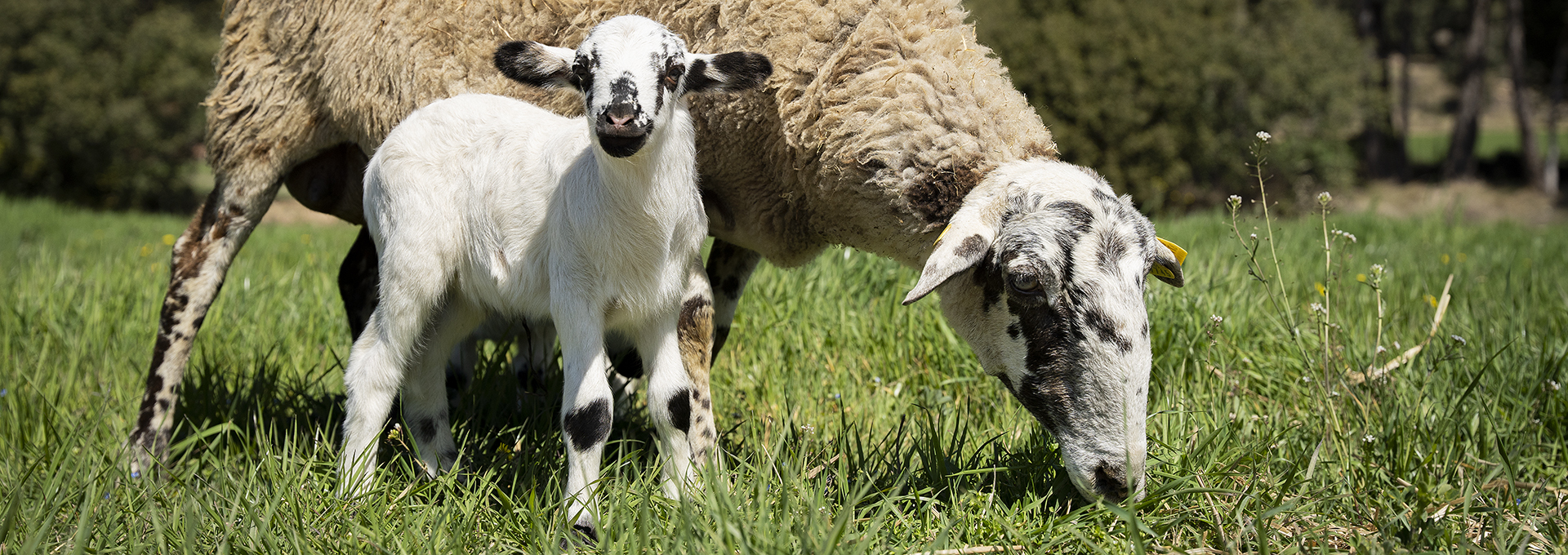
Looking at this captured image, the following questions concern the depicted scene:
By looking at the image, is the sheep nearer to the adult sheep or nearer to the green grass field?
the green grass field

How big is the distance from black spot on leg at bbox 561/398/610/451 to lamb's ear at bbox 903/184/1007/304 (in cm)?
90

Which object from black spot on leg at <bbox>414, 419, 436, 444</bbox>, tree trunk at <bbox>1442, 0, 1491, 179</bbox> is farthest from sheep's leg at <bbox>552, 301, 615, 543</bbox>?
tree trunk at <bbox>1442, 0, 1491, 179</bbox>

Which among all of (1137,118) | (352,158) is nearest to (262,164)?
(352,158)

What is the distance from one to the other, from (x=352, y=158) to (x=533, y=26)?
1.14 meters

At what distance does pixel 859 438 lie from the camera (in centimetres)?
292

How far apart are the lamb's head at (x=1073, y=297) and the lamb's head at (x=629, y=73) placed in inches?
30.8

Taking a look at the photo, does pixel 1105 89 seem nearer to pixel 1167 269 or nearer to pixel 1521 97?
pixel 1521 97

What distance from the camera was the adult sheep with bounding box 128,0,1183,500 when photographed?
257 centimetres

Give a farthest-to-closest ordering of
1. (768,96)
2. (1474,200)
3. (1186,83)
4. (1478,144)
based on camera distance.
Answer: (1478,144), (1474,200), (1186,83), (768,96)

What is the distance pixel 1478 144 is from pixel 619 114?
161 feet

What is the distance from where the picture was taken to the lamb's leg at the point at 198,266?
11.9 ft

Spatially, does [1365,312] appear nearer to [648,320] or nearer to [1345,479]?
[1345,479]

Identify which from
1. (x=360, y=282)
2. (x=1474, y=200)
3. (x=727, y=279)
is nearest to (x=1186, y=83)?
(x=1474, y=200)

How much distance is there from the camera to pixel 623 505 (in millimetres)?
2398
